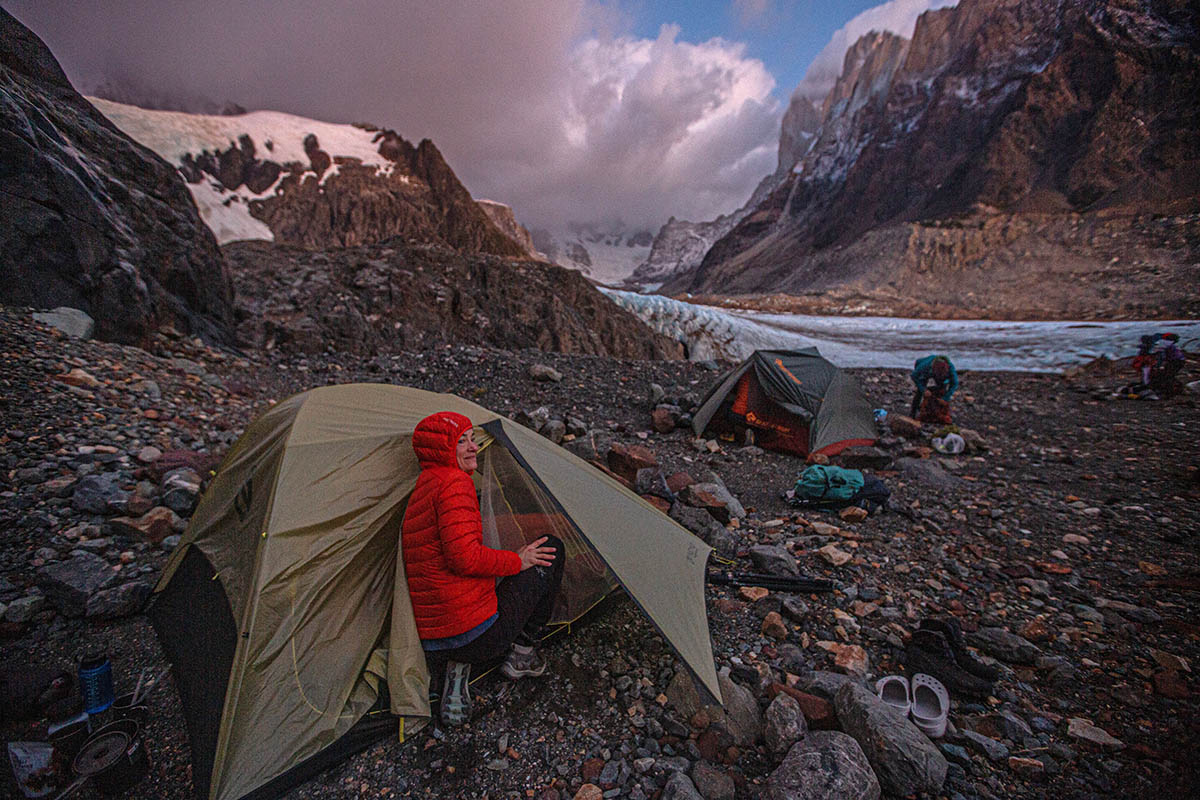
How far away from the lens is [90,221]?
24.3 feet

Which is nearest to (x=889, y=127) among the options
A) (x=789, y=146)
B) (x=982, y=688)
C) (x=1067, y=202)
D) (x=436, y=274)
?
(x=1067, y=202)

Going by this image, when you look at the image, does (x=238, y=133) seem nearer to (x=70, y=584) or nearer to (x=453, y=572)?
(x=70, y=584)

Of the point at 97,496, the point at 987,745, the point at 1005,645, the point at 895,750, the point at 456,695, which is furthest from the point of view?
the point at 97,496

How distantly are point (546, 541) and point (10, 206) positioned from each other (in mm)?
9511

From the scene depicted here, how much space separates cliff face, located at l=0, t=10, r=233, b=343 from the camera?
654 centimetres

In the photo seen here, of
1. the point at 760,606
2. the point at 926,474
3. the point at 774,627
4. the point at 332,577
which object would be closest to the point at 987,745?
the point at 774,627

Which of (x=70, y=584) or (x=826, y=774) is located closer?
(x=826, y=774)

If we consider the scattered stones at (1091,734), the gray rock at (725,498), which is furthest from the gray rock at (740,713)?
the gray rock at (725,498)

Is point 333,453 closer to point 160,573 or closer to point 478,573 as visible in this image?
point 478,573

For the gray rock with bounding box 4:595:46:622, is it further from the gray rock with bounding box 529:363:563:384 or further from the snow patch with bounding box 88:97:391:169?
the snow patch with bounding box 88:97:391:169

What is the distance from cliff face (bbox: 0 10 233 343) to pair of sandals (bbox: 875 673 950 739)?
11263mm

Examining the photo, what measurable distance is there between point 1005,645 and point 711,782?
2626 mm

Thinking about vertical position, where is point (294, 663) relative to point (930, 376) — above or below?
below

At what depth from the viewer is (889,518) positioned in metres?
5.46
